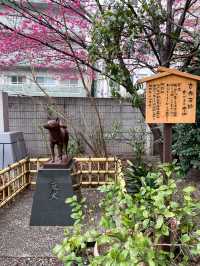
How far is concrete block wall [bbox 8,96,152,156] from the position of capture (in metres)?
7.83

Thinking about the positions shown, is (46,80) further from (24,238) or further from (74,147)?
(24,238)

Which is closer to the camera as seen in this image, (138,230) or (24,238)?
(138,230)

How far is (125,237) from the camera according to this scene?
1764 mm

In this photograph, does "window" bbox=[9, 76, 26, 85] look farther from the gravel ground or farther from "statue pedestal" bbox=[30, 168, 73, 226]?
"statue pedestal" bbox=[30, 168, 73, 226]

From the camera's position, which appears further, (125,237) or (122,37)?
(122,37)

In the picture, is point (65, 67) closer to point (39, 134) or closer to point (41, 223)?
point (39, 134)

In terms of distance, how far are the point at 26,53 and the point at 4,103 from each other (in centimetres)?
133

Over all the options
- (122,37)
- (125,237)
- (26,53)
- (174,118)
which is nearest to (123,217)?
(125,237)

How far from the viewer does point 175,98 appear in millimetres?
2391

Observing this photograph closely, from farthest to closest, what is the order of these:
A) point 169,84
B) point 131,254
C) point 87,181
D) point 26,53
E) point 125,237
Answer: point 26,53 → point 87,181 → point 169,84 → point 125,237 → point 131,254

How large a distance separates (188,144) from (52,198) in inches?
104

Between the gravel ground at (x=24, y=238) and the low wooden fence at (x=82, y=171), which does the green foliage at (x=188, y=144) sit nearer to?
the low wooden fence at (x=82, y=171)

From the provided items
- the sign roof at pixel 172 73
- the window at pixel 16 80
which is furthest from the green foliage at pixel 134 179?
the window at pixel 16 80

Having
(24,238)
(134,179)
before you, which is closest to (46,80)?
(134,179)
